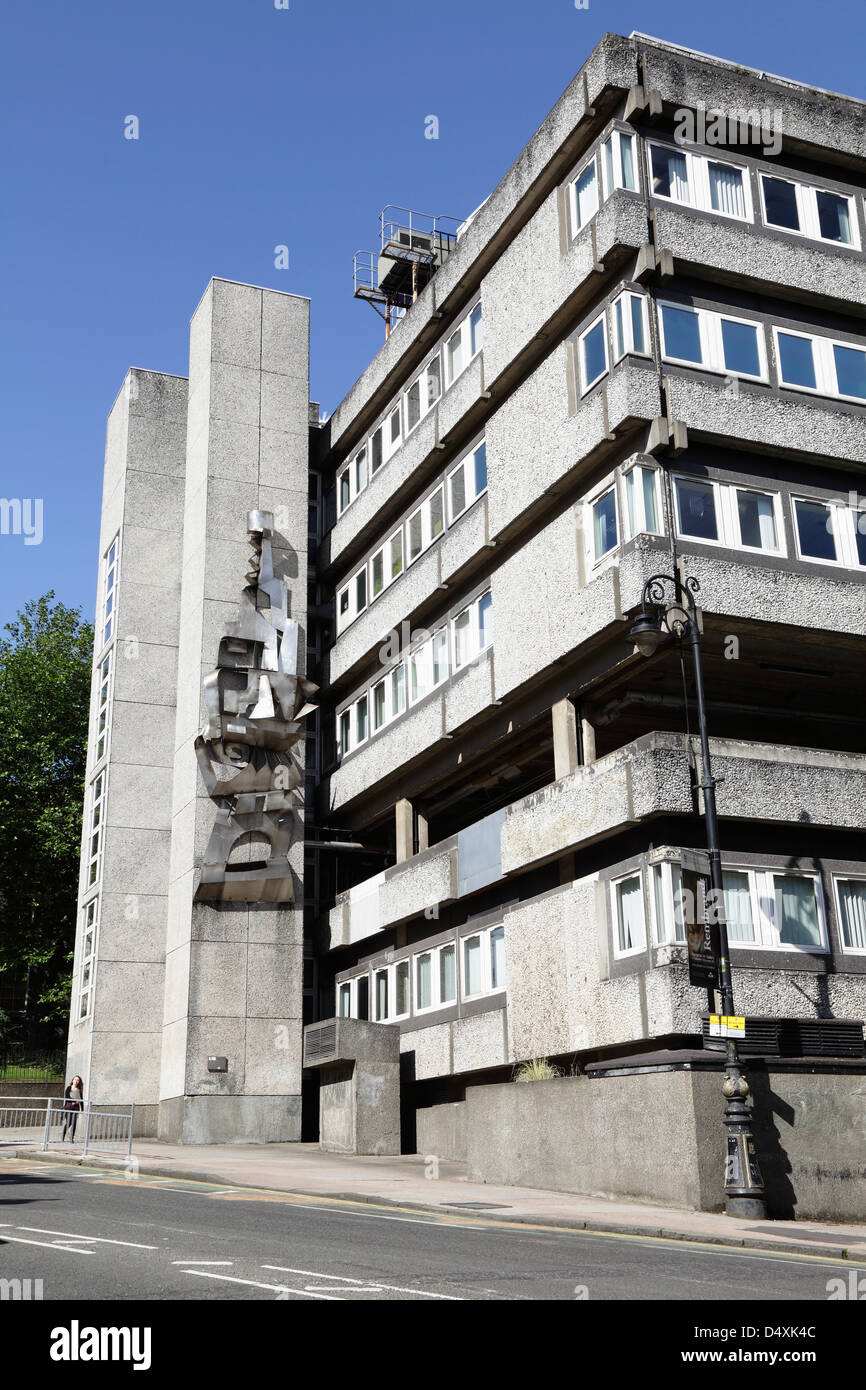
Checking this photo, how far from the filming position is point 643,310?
83.4 feet

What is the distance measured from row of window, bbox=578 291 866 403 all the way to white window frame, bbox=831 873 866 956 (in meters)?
9.59

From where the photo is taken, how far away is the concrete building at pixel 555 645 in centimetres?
2341

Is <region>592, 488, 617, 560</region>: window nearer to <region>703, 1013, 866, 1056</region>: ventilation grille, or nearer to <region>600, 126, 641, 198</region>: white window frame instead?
<region>600, 126, 641, 198</region>: white window frame

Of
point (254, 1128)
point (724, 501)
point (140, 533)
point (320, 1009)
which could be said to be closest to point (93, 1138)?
point (254, 1128)

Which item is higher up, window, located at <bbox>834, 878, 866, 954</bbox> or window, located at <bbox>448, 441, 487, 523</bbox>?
window, located at <bbox>448, 441, 487, 523</bbox>

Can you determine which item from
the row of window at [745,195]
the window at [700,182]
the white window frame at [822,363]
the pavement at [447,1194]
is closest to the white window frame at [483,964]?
the pavement at [447,1194]

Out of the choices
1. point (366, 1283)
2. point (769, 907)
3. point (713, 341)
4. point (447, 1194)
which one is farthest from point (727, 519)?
point (366, 1283)

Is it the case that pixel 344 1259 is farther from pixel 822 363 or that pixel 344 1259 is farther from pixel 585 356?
pixel 822 363

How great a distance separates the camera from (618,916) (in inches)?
920

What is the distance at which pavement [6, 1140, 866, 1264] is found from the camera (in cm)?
1496

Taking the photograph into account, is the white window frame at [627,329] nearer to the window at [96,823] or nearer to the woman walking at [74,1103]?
the window at [96,823]

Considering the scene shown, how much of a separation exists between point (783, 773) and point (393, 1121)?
462 inches

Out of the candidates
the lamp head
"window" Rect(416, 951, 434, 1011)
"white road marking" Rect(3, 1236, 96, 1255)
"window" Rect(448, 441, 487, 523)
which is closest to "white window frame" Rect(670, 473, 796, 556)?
the lamp head
